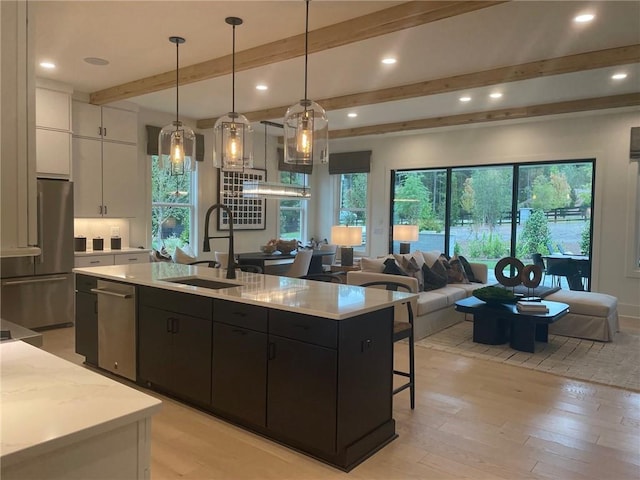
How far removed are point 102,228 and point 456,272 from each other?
4.92 metres

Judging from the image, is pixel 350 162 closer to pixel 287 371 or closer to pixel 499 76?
pixel 499 76

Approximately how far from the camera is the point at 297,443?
106 inches

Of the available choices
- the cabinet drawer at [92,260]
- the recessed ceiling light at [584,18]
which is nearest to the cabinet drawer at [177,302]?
the cabinet drawer at [92,260]

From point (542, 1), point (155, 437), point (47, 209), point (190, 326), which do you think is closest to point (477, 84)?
point (542, 1)

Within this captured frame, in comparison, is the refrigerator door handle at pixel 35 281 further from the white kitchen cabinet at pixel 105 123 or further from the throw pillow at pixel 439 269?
the throw pillow at pixel 439 269

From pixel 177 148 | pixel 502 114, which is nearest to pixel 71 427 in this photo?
pixel 177 148

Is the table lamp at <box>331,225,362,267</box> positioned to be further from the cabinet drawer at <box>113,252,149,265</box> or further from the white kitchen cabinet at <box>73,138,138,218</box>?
the white kitchen cabinet at <box>73,138,138,218</box>

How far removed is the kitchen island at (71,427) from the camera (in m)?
1.05

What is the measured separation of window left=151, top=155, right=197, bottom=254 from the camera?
7.27 m

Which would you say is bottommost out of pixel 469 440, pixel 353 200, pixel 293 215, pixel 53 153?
pixel 469 440

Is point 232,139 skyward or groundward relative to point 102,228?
skyward

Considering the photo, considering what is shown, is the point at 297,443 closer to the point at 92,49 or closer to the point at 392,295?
the point at 392,295

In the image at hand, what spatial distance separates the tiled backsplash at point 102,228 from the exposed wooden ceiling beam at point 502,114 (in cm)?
391

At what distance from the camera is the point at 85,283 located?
405cm
